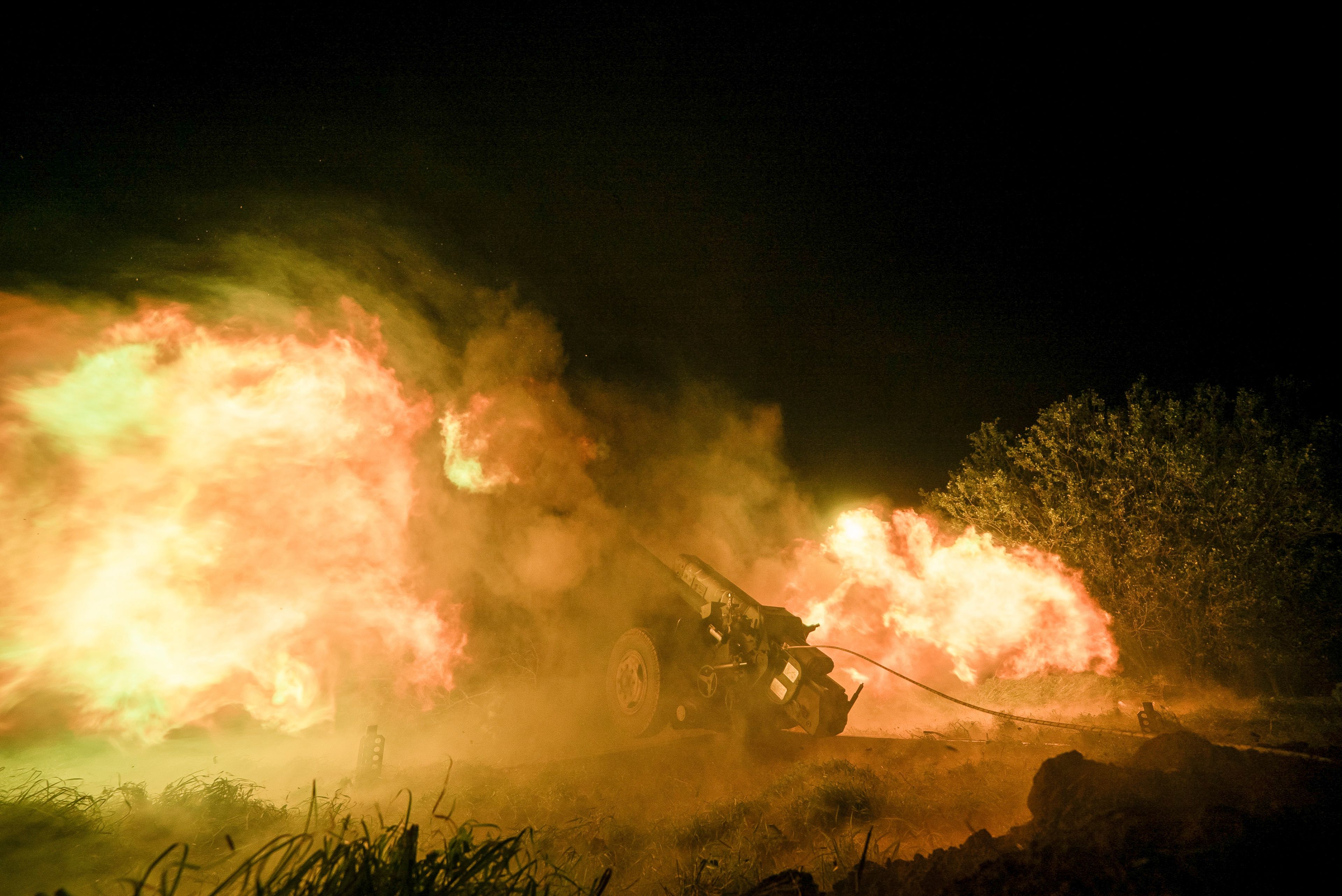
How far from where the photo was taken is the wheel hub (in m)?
9.88

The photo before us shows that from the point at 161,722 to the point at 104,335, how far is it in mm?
6744

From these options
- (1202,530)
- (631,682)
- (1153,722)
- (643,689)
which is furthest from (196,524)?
(1202,530)

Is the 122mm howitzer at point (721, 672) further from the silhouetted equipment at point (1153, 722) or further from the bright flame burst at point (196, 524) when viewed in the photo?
the bright flame burst at point (196, 524)

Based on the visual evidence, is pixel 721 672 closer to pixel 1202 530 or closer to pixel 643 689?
pixel 643 689

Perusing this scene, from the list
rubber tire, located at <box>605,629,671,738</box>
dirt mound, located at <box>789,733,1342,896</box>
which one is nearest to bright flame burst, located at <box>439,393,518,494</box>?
rubber tire, located at <box>605,629,671,738</box>

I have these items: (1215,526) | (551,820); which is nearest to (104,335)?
(551,820)

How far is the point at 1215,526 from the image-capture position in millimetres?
14172

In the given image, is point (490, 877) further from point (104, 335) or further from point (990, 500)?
point (990, 500)

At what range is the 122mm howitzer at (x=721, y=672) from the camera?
850 centimetres

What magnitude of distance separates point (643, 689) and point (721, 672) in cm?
159

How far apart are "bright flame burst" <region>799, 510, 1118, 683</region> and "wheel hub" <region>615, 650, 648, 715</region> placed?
825 cm

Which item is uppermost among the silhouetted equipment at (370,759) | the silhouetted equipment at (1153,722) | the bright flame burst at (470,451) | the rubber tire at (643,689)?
the bright flame burst at (470,451)

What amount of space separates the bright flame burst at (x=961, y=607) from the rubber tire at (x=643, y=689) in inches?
322

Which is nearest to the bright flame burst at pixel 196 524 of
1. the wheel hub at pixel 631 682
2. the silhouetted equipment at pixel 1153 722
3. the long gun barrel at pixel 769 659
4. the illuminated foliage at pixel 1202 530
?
the wheel hub at pixel 631 682
